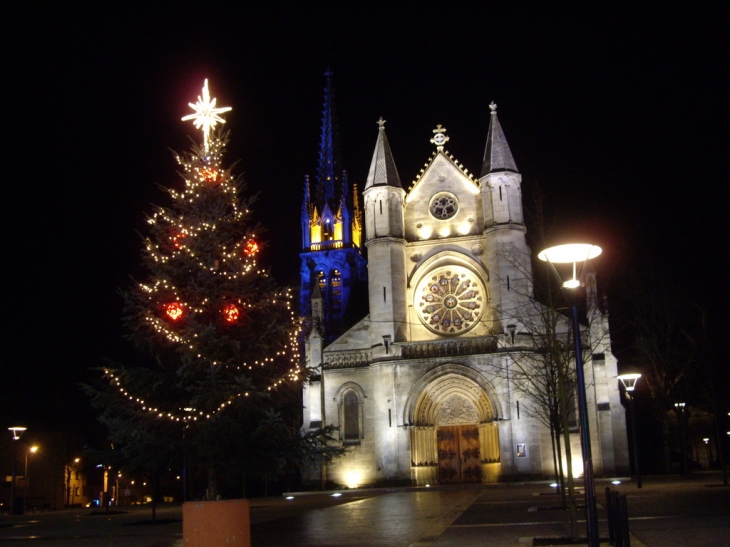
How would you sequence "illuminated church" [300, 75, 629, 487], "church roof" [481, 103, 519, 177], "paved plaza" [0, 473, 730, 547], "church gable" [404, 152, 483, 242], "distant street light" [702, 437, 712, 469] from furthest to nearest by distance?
"distant street light" [702, 437, 712, 469] < "church gable" [404, 152, 483, 242] < "church roof" [481, 103, 519, 177] < "illuminated church" [300, 75, 629, 487] < "paved plaza" [0, 473, 730, 547]

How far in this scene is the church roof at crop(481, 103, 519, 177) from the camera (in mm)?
43000

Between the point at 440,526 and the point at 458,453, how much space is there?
24731 mm

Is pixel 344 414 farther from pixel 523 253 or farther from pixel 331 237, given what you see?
pixel 331 237

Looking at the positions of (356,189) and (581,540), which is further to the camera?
(356,189)

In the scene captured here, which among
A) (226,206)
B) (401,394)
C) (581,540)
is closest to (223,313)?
(226,206)

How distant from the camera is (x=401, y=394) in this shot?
134ft

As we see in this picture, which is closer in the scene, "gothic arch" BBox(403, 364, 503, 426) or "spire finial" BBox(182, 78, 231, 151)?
"spire finial" BBox(182, 78, 231, 151)

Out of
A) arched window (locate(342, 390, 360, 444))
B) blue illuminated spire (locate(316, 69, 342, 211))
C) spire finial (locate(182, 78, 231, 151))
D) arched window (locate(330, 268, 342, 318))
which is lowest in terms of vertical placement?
arched window (locate(342, 390, 360, 444))

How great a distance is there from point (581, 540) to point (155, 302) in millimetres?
9498

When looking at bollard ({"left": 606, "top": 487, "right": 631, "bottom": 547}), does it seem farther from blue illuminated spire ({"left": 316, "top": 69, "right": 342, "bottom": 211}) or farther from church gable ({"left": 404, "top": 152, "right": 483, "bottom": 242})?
blue illuminated spire ({"left": 316, "top": 69, "right": 342, "bottom": 211})

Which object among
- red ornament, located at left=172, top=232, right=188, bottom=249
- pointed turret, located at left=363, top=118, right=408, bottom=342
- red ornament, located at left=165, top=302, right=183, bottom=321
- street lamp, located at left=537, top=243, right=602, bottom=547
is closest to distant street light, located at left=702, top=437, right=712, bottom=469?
pointed turret, located at left=363, top=118, right=408, bottom=342

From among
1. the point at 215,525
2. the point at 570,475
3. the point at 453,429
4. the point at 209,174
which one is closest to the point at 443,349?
the point at 453,429

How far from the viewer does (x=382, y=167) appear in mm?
44562

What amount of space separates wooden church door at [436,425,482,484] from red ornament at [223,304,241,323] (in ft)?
90.1
